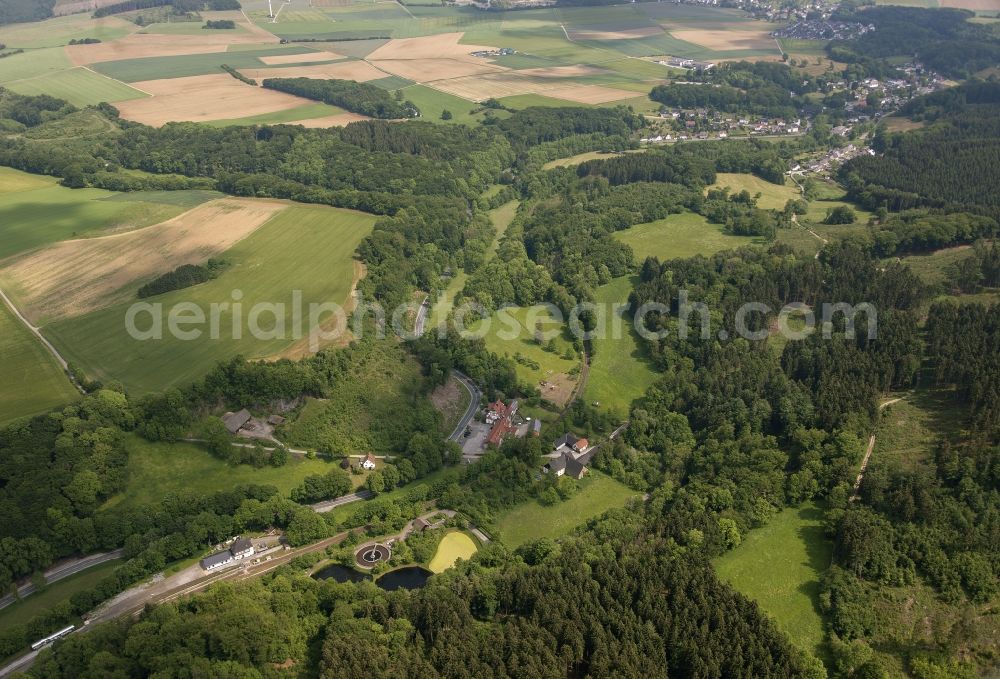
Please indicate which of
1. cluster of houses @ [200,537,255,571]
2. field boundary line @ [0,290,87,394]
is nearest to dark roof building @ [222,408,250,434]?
field boundary line @ [0,290,87,394]

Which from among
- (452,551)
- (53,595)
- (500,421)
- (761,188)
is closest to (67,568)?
(53,595)

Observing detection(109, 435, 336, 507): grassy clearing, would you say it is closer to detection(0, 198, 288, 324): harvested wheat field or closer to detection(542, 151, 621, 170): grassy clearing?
detection(0, 198, 288, 324): harvested wheat field

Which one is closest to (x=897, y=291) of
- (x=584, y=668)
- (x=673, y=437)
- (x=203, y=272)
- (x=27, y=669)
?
(x=673, y=437)

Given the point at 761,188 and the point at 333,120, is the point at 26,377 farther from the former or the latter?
the point at 761,188

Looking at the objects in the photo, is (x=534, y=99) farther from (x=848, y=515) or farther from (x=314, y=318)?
(x=848, y=515)

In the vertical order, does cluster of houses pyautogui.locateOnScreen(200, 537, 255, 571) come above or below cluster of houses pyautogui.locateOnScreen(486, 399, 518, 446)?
below

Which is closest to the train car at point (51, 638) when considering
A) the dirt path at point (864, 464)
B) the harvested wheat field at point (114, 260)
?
the harvested wheat field at point (114, 260)
